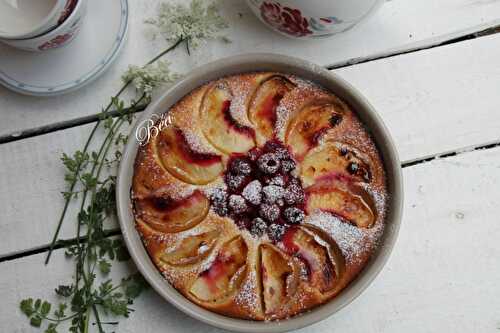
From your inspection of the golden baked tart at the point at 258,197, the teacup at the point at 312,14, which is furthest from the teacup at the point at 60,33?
the teacup at the point at 312,14

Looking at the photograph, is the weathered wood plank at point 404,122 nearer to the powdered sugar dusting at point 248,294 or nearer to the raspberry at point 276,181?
the raspberry at point 276,181

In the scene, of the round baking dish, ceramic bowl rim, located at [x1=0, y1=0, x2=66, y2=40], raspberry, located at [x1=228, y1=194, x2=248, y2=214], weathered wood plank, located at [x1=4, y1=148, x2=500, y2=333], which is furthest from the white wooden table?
raspberry, located at [x1=228, y1=194, x2=248, y2=214]

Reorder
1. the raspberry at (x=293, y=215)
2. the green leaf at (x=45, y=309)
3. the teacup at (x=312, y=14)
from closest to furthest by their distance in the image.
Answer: the teacup at (x=312, y=14) → the raspberry at (x=293, y=215) → the green leaf at (x=45, y=309)

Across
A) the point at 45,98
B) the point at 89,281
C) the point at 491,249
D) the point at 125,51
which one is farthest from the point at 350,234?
the point at 45,98

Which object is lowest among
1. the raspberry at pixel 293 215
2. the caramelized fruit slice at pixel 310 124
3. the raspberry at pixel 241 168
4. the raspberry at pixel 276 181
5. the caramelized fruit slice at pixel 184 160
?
the raspberry at pixel 293 215

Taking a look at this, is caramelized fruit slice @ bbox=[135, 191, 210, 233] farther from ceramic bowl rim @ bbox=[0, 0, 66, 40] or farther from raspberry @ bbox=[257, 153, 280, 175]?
ceramic bowl rim @ bbox=[0, 0, 66, 40]

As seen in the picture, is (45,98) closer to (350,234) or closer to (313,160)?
(313,160)
